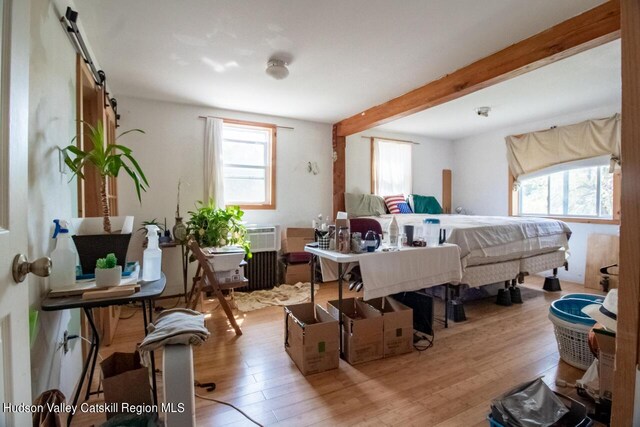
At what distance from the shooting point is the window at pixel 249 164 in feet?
13.9

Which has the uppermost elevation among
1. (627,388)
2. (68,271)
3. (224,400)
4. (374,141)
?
(374,141)

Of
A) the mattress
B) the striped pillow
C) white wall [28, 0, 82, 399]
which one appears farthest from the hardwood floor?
the striped pillow

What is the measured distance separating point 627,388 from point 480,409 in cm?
83

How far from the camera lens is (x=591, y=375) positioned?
1.79 metres

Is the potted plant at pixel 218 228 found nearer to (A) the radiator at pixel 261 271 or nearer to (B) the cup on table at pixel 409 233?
(A) the radiator at pixel 261 271

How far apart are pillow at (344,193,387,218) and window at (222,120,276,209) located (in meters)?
1.24

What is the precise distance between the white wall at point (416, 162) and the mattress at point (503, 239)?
1.97 m

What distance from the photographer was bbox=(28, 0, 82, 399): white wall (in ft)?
4.17

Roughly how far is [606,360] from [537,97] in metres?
3.33

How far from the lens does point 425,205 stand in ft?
18.0

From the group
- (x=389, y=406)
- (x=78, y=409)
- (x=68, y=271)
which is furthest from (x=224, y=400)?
(x=68, y=271)

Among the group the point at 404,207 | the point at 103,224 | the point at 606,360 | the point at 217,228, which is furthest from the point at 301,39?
the point at 404,207

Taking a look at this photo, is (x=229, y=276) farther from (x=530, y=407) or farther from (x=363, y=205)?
(x=363, y=205)

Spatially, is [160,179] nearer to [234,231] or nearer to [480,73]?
[234,231]
